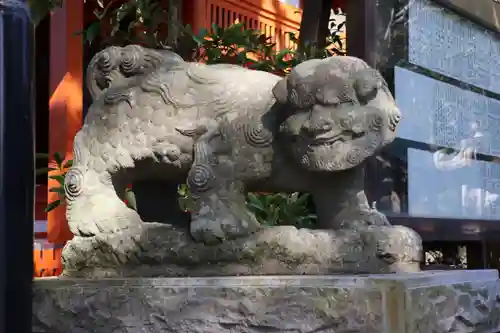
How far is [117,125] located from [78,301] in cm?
38

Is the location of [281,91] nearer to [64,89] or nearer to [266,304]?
[266,304]

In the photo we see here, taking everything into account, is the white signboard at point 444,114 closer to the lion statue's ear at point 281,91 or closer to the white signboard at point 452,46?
the white signboard at point 452,46

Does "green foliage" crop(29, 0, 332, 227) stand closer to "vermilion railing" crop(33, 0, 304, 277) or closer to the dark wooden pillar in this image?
the dark wooden pillar

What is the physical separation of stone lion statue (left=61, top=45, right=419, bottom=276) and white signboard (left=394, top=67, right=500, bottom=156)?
1048 millimetres

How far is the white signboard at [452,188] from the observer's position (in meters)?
2.52

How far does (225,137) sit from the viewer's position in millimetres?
1464

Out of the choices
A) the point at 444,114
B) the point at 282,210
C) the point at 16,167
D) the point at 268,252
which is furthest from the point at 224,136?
the point at 444,114

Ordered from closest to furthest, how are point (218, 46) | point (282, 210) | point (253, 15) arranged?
point (282, 210), point (218, 46), point (253, 15)

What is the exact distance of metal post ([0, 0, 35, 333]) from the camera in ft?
2.04

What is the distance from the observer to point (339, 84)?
1.37 m

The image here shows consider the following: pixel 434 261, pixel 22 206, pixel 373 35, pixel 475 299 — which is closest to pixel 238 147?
pixel 475 299

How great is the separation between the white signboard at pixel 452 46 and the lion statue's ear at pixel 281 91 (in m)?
1.21

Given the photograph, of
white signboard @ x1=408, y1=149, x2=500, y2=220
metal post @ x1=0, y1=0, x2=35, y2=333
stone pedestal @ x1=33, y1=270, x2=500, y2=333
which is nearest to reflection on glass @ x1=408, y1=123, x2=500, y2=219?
white signboard @ x1=408, y1=149, x2=500, y2=220

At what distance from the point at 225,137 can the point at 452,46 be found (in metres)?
1.61
